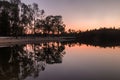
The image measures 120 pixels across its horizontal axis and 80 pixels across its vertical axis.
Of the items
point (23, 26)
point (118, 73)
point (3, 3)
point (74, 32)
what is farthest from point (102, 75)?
point (74, 32)

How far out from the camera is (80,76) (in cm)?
1385

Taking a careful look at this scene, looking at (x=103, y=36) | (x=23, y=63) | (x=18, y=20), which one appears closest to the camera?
(x=23, y=63)

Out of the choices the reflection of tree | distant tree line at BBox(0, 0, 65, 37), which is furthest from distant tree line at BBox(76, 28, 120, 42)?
the reflection of tree

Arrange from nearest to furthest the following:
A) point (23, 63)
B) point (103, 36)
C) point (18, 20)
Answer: point (23, 63) → point (18, 20) → point (103, 36)

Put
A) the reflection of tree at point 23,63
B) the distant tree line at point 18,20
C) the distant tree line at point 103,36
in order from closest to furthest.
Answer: the reflection of tree at point 23,63, the distant tree line at point 18,20, the distant tree line at point 103,36

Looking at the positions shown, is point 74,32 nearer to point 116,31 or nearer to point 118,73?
point 116,31

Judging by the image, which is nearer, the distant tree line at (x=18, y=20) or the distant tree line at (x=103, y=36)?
the distant tree line at (x=18, y=20)

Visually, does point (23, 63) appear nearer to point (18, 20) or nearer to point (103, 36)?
point (18, 20)

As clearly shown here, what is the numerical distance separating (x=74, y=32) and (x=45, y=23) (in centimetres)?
3903

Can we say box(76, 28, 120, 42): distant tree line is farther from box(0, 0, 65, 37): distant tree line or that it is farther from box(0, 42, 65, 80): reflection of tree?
box(0, 42, 65, 80): reflection of tree

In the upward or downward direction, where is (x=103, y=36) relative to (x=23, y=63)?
downward

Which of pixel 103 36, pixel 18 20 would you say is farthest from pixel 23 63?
pixel 103 36

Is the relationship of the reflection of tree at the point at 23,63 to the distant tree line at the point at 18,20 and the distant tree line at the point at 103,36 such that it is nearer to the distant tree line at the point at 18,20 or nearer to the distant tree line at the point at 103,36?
the distant tree line at the point at 18,20

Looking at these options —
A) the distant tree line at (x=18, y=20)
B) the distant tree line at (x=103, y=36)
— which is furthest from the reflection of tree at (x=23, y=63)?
the distant tree line at (x=103, y=36)
